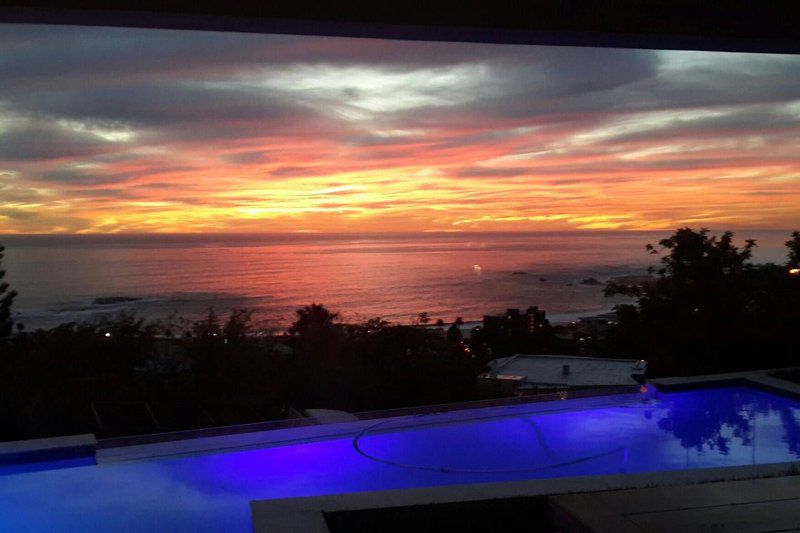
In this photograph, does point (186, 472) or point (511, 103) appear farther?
point (511, 103)

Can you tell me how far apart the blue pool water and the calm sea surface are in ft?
22.5

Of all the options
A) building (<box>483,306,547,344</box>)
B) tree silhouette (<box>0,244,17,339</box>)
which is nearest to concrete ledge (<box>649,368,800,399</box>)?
building (<box>483,306,547,344</box>)

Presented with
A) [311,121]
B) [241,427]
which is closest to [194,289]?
Result: [311,121]

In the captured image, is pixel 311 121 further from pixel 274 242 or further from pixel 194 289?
pixel 274 242

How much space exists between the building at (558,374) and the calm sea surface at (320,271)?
375 cm

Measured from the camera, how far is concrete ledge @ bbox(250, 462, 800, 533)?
6.45 feet

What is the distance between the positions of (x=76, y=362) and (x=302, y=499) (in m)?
5.25

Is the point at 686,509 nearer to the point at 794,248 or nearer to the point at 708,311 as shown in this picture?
the point at 794,248

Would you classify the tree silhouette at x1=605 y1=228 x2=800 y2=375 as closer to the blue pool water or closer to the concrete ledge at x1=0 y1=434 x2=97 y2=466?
the blue pool water

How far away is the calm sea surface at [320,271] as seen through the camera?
41.4 ft

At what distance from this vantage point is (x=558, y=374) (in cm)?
731

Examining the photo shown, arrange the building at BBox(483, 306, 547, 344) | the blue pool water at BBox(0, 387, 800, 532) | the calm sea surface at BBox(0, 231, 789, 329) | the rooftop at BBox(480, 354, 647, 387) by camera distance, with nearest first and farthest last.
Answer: the blue pool water at BBox(0, 387, 800, 532) < the rooftop at BBox(480, 354, 647, 387) < the building at BBox(483, 306, 547, 344) < the calm sea surface at BBox(0, 231, 789, 329)

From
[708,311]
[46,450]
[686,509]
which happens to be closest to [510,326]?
[708,311]

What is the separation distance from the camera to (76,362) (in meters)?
6.60
